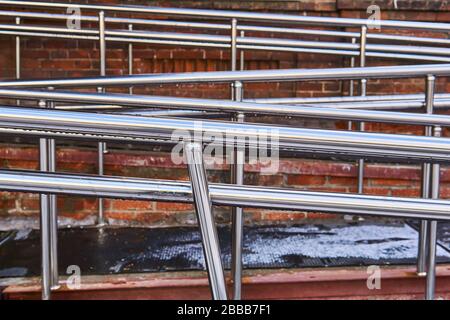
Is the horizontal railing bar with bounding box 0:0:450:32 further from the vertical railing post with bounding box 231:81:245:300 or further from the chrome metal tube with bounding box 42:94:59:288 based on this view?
the chrome metal tube with bounding box 42:94:59:288

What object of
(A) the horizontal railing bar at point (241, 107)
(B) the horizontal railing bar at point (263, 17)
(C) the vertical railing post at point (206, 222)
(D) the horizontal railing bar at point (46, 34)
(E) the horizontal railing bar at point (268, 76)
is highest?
(B) the horizontal railing bar at point (263, 17)

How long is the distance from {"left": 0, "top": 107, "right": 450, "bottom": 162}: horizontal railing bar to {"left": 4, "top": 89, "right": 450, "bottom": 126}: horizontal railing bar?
A: 42 centimetres

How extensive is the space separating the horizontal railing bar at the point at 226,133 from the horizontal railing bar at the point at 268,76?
0.92m

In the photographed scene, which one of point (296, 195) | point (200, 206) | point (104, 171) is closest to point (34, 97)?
point (200, 206)

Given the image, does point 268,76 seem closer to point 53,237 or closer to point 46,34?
point 53,237

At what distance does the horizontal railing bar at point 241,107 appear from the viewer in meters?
1.80

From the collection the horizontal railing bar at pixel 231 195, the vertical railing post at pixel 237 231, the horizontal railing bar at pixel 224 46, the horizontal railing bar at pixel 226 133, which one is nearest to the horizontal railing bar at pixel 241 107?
the vertical railing post at pixel 237 231

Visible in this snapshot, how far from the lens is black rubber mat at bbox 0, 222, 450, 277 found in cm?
260

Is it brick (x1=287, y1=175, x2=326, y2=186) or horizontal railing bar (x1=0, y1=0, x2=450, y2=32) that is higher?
horizontal railing bar (x1=0, y1=0, x2=450, y2=32)

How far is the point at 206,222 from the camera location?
1227 millimetres

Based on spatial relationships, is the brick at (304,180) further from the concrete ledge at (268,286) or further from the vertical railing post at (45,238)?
the vertical railing post at (45,238)

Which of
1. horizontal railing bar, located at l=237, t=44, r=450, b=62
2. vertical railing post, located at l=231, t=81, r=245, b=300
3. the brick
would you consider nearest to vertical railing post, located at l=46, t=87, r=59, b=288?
vertical railing post, located at l=231, t=81, r=245, b=300

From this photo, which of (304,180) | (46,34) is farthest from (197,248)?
(46,34)
